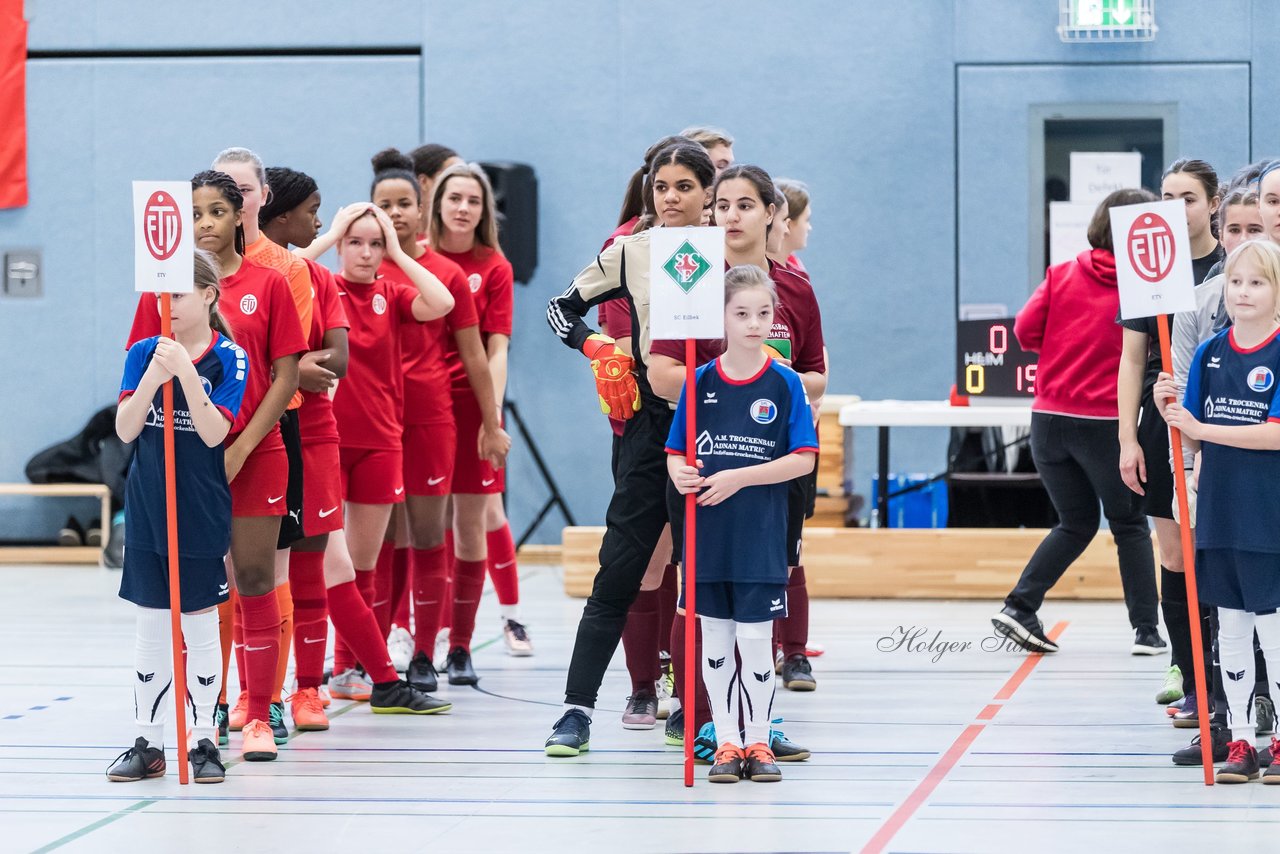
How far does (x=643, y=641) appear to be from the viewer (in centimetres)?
434

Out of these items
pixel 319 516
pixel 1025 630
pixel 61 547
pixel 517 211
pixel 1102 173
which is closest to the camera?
pixel 319 516

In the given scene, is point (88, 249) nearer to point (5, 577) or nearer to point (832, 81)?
point (5, 577)

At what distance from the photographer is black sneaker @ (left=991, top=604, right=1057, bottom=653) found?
5715 millimetres

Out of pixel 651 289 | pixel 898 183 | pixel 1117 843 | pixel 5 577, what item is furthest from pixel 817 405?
pixel 5 577

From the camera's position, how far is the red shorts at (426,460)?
16.1ft

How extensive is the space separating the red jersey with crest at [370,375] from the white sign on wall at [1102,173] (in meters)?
4.97

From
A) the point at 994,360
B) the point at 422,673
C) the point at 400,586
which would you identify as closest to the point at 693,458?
the point at 422,673

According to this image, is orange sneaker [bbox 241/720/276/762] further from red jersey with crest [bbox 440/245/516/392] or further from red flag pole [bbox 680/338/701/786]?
red jersey with crest [bbox 440/245/516/392]

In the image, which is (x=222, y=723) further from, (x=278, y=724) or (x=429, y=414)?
(x=429, y=414)

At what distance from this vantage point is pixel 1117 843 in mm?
3168

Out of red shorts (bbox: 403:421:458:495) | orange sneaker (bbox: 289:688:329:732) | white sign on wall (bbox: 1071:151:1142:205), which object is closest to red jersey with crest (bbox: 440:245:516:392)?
red shorts (bbox: 403:421:458:495)

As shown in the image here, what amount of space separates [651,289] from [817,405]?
45.5 inches

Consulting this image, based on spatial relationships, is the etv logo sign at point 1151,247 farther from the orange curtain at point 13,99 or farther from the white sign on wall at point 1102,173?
the orange curtain at point 13,99

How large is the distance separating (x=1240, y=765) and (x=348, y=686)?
2.60 m
